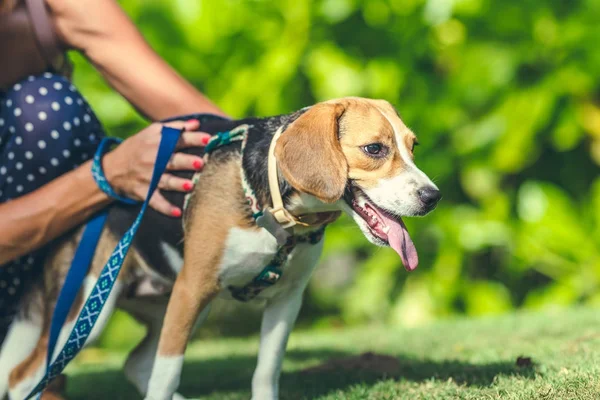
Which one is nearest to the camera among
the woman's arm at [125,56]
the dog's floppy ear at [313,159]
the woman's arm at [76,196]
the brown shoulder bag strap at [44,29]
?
the dog's floppy ear at [313,159]

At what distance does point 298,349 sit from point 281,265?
6.06 feet

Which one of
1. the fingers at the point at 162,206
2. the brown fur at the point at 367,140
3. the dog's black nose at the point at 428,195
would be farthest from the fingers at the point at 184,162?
the dog's black nose at the point at 428,195

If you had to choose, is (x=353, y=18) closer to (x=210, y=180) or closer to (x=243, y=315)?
(x=243, y=315)

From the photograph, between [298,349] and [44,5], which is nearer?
[44,5]

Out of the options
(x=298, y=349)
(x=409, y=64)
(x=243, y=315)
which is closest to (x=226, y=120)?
(x=298, y=349)

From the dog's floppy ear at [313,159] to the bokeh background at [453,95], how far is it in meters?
2.91

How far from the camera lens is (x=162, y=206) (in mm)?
3115

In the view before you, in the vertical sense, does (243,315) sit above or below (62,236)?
below

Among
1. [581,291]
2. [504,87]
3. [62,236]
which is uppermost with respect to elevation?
[62,236]

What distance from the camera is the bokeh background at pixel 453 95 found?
5699 mm

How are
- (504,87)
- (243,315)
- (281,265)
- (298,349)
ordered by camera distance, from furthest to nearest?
(243,315) < (504,87) < (298,349) < (281,265)

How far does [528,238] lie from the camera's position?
230 inches

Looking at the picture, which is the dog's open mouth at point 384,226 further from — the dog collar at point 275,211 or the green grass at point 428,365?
the green grass at point 428,365

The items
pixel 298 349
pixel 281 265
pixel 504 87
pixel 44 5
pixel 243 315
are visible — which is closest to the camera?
pixel 281 265
